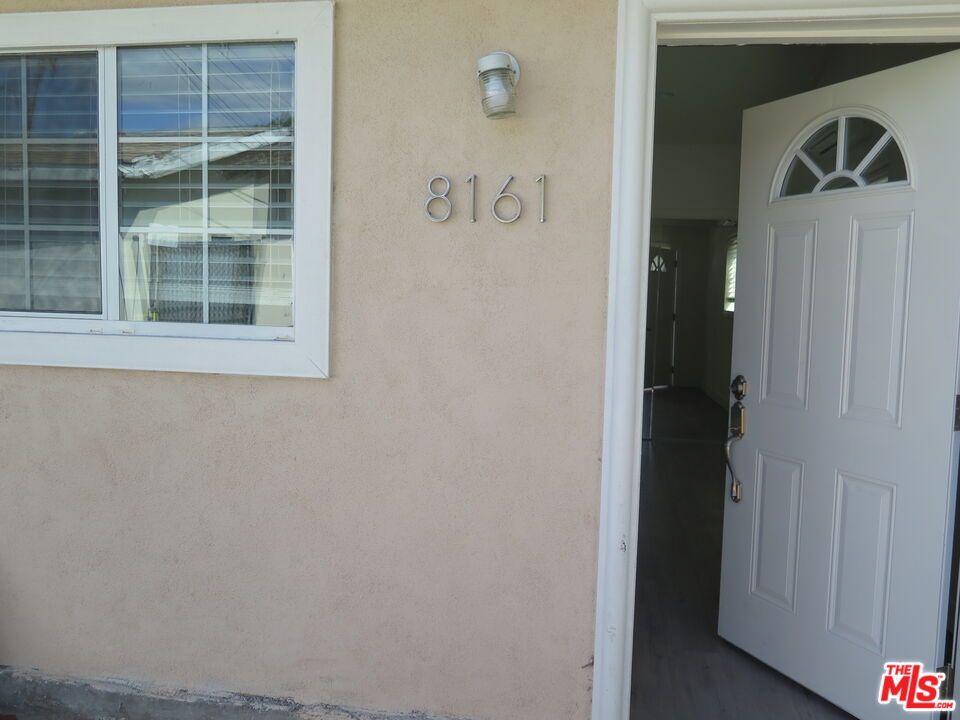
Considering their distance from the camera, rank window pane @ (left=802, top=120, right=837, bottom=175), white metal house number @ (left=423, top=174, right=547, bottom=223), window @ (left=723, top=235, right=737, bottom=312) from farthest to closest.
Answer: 1. window @ (left=723, top=235, right=737, bottom=312)
2. window pane @ (left=802, top=120, right=837, bottom=175)
3. white metal house number @ (left=423, top=174, right=547, bottom=223)

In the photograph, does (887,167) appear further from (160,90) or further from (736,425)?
(160,90)

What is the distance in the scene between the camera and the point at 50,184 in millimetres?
2459

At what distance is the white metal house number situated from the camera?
213 cm

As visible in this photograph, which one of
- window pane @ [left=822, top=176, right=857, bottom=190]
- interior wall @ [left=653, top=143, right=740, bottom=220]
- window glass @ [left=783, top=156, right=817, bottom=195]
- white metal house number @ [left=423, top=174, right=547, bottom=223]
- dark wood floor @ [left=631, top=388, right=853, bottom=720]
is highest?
interior wall @ [left=653, top=143, right=740, bottom=220]

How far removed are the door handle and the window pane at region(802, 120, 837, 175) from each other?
828mm

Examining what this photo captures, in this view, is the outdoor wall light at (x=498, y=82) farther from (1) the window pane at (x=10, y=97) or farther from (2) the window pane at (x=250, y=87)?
(1) the window pane at (x=10, y=97)

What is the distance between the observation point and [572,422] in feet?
7.10

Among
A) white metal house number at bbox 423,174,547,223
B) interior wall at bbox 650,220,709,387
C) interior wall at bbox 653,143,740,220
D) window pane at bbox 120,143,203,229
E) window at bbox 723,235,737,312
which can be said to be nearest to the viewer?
white metal house number at bbox 423,174,547,223

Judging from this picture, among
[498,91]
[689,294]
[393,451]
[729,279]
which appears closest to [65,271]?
[393,451]

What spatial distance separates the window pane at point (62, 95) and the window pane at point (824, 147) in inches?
95.7

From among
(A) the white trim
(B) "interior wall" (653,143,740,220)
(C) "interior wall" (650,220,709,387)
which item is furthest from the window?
(A) the white trim

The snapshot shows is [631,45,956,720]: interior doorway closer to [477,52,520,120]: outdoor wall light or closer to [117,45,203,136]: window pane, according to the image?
[477,52,520,120]: outdoor wall light

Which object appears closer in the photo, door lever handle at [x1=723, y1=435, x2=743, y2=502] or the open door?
door lever handle at [x1=723, y1=435, x2=743, y2=502]

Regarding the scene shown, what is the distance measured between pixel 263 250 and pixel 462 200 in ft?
2.15
